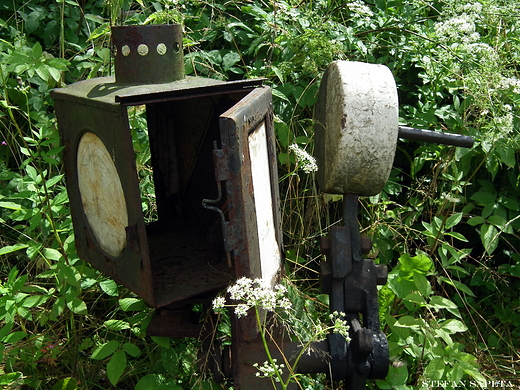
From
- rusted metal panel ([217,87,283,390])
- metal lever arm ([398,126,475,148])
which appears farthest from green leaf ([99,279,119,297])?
metal lever arm ([398,126,475,148])

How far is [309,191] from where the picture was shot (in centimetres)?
307

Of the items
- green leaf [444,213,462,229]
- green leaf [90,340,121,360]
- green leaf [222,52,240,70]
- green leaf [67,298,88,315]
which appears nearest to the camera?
green leaf [90,340,121,360]

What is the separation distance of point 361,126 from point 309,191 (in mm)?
1214

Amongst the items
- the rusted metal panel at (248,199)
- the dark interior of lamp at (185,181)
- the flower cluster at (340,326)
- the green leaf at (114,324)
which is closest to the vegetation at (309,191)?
the green leaf at (114,324)

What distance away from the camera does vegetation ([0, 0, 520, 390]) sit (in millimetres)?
2365

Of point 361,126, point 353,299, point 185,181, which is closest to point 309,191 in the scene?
point 185,181

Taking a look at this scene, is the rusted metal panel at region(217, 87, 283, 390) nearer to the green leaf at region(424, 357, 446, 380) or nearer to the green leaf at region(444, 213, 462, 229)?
the green leaf at region(424, 357, 446, 380)

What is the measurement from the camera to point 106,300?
2855 millimetres

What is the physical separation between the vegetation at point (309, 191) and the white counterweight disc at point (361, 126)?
0.61 m

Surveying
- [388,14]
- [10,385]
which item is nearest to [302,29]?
[388,14]

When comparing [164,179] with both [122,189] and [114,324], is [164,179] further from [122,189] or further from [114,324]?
[122,189]

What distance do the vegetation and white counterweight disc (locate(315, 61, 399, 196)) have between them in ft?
1.99

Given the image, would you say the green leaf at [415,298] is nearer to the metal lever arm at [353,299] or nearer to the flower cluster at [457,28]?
the metal lever arm at [353,299]

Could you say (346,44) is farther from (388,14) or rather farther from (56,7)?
(56,7)
